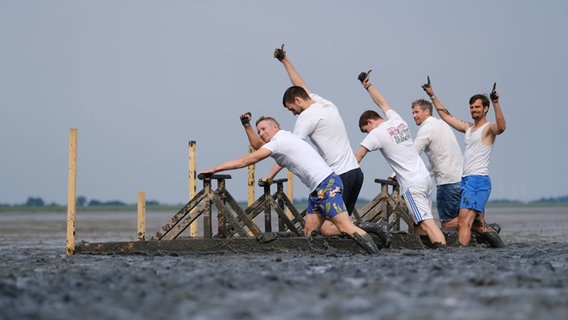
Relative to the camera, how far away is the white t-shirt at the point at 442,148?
13.5 metres

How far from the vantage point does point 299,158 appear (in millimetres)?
11266

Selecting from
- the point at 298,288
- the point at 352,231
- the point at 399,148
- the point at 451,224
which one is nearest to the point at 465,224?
the point at 451,224

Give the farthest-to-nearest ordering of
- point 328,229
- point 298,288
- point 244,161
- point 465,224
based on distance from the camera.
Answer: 1. point 465,224
2. point 328,229
3. point 244,161
4. point 298,288

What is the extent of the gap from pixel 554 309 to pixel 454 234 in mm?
7474

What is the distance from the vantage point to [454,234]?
13.5 metres

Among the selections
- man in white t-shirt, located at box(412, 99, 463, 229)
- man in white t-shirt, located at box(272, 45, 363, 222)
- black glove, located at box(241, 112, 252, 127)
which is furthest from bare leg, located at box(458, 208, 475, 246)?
black glove, located at box(241, 112, 252, 127)

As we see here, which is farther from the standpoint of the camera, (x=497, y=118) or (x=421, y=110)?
(x=421, y=110)

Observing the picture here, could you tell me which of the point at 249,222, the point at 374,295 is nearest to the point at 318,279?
the point at 374,295

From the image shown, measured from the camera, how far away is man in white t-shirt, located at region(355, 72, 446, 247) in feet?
40.8

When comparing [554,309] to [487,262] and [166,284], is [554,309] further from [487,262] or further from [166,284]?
[487,262]

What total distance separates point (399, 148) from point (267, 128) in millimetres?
1912

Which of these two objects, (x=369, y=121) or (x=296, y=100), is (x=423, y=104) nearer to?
(x=369, y=121)

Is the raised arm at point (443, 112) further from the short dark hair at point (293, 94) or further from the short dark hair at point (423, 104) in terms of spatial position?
the short dark hair at point (293, 94)

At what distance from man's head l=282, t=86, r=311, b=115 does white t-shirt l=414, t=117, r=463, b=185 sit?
7.56 feet
